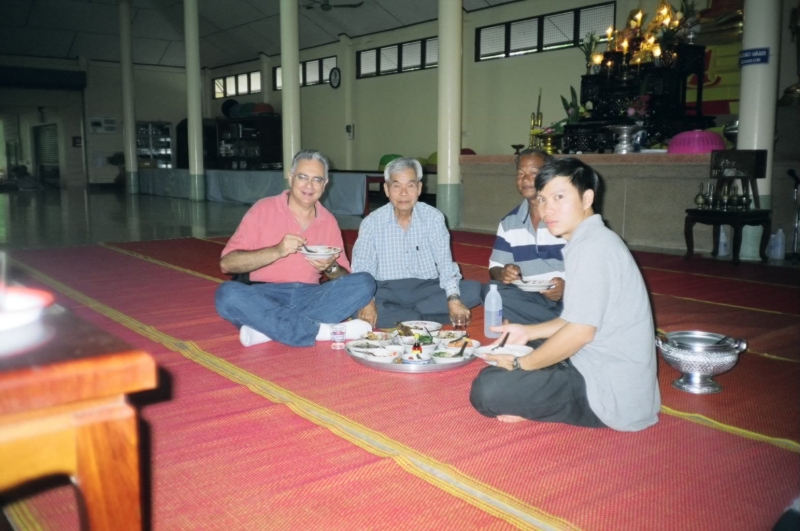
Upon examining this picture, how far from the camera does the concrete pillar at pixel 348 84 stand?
16500 millimetres

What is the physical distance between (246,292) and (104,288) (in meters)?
2.42

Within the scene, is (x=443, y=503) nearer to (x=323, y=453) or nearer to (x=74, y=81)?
(x=323, y=453)

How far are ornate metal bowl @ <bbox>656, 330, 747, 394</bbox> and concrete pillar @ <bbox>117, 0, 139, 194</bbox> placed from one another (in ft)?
59.0

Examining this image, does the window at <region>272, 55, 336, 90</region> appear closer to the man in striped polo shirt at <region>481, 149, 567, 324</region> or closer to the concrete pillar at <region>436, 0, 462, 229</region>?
the concrete pillar at <region>436, 0, 462, 229</region>

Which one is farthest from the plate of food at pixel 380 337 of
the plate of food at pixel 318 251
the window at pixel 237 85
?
the window at pixel 237 85

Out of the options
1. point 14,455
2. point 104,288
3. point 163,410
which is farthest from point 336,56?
point 14,455

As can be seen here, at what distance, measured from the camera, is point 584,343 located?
2.10m

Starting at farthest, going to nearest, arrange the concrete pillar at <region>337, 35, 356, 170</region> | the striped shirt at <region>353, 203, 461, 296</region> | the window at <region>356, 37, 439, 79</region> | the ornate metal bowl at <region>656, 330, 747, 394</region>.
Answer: the concrete pillar at <region>337, 35, 356, 170</region> → the window at <region>356, 37, 439, 79</region> → the striped shirt at <region>353, 203, 461, 296</region> → the ornate metal bowl at <region>656, 330, 747, 394</region>

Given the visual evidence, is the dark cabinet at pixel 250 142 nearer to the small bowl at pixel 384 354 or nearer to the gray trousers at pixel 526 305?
the gray trousers at pixel 526 305

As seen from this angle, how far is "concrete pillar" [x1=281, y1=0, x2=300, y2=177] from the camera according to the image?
12.1m

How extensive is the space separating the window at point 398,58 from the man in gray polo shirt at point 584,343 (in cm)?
1266

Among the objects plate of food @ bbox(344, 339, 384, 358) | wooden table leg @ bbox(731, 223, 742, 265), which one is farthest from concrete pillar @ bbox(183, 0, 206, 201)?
plate of food @ bbox(344, 339, 384, 358)

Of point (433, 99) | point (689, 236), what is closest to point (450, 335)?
point (689, 236)

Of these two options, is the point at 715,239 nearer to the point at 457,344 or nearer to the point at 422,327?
the point at 422,327
